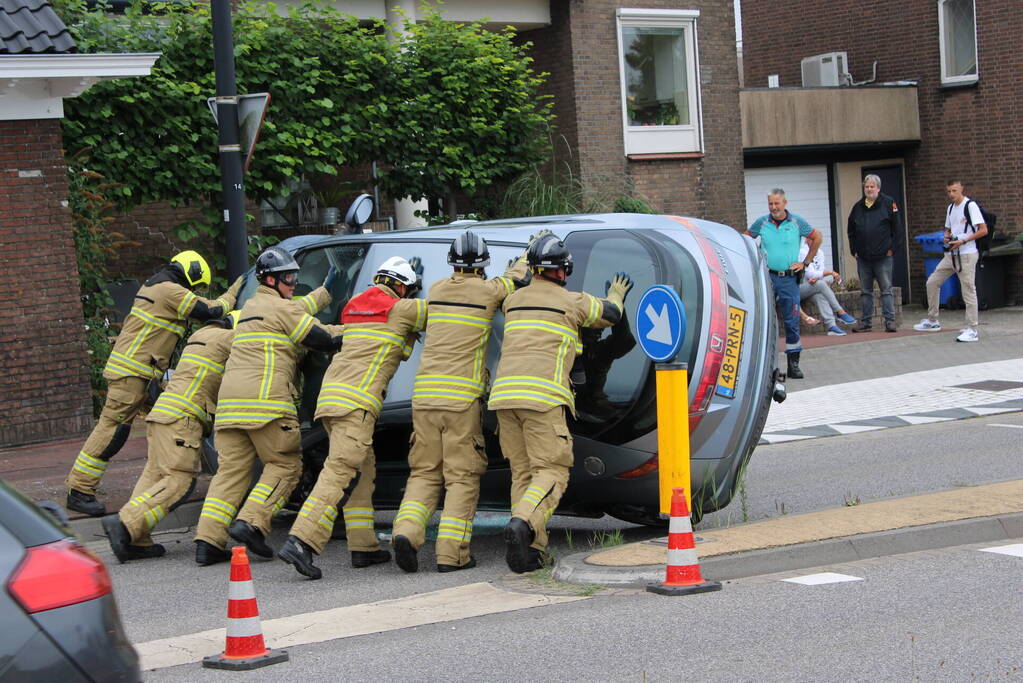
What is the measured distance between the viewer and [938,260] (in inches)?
853

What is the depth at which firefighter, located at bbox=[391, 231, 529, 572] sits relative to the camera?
24.9 feet

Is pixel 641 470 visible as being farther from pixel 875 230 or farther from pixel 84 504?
pixel 875 230

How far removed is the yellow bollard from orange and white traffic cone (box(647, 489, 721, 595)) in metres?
0.42

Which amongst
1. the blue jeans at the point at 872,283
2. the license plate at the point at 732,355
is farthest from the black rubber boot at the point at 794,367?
the license plate at the point at 732,355

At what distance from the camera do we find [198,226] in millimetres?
14977

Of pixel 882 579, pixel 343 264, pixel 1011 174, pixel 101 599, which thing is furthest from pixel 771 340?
pixel 1011 174

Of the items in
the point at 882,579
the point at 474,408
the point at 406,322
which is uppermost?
the point at 406,322

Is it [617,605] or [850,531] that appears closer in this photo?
[617,605]

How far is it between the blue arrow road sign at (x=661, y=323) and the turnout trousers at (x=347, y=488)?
1.67 m

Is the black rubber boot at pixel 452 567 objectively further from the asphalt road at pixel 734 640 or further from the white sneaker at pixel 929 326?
the white sneaker at pixel 929 326

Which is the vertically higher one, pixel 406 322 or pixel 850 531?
pixel 406 322

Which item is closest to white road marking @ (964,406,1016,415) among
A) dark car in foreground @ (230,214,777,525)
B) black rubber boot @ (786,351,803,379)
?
black rubber boot @ (786,351,803,379)

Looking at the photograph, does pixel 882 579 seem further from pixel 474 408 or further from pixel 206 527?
pixel 206 527

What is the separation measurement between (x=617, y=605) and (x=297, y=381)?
2756mm
